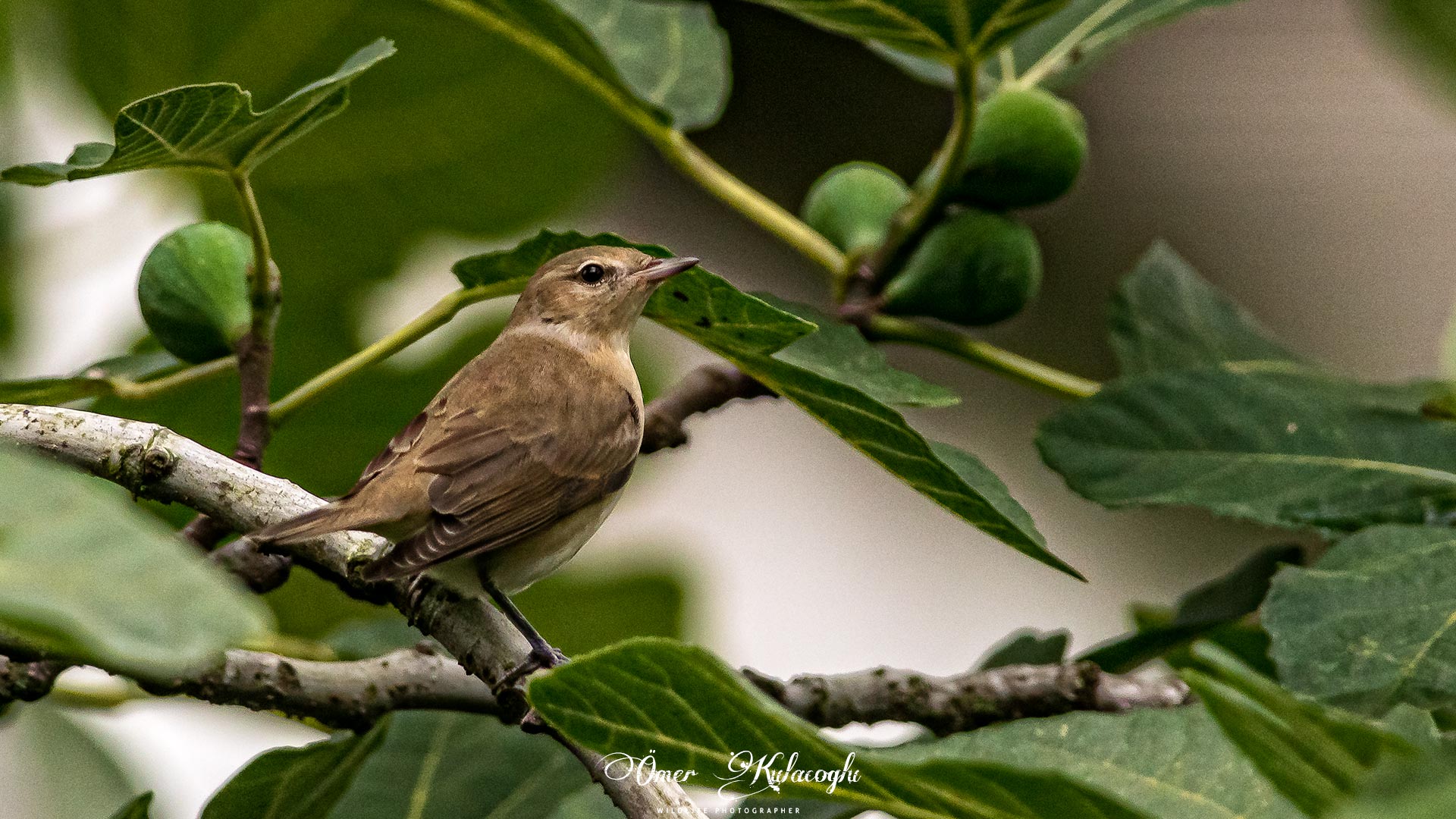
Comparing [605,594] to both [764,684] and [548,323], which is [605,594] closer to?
[548,323]

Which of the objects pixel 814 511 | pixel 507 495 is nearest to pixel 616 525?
pixel 507 495

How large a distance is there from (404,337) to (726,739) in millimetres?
694

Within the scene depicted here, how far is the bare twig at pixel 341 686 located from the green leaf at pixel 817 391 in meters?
0.41

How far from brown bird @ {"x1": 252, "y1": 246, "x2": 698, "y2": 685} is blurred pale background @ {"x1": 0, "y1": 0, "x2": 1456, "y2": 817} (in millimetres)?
1866

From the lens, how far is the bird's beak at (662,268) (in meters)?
1.61

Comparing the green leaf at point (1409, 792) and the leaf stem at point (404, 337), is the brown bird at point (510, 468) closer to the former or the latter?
the leaf stem at point (404, 337)

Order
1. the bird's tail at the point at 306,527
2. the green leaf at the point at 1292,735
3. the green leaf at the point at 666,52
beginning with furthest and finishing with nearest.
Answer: the green leaf at the point at 666,52 < the bird's tail at the point at 306,527 < the green leaf at the point at 1292,735

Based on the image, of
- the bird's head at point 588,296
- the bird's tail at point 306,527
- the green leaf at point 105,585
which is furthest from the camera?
the bird's head at point 588,296

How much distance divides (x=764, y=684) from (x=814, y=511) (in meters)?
3.53

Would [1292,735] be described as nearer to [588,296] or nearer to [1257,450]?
[1257,450]

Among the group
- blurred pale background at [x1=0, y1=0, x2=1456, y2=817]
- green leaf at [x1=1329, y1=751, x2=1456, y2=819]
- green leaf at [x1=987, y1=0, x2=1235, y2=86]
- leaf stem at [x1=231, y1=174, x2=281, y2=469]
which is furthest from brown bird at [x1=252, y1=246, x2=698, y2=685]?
blurred pale background at [x1=0, y1=0, x2=1456, y2=817]

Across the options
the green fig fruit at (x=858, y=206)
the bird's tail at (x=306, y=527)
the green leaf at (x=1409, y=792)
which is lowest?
the bird's tail at (x=306, y=527)

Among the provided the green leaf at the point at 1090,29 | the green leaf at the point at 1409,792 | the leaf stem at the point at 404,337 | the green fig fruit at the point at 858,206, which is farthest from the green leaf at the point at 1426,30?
the green leaf at the point at 1409,792

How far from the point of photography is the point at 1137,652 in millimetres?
1699
